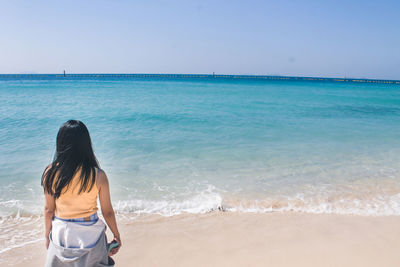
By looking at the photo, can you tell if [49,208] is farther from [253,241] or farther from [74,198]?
[253,241]

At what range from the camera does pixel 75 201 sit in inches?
73.2

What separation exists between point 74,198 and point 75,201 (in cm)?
2

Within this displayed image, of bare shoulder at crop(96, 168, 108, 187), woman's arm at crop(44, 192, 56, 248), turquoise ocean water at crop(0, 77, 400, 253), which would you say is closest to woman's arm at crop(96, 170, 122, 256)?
bare shoulder at crop(96, 168, 108, 187)

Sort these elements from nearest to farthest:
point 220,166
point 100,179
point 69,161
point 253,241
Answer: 1. point 69,161
2. point 100,179
3. point 253,241
4. point 220,166

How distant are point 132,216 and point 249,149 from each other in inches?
209

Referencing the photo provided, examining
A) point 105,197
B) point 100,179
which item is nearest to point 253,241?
point 105,197

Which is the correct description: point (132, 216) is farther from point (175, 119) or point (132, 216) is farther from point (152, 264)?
point (175, 119)

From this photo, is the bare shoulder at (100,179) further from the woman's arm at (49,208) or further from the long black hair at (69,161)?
the woman's arm at (49,208)

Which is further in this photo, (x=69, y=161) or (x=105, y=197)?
(x=105, y=197)

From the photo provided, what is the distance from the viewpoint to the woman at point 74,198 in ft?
5.93

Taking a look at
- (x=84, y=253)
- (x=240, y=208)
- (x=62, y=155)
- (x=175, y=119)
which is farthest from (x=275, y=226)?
(x=175, y=119)

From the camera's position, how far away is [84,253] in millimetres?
1897

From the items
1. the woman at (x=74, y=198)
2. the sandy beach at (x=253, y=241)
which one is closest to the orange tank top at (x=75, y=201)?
the woman at (x=74, y=198)

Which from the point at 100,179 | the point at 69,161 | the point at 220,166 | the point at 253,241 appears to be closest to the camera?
the point at 69,161
